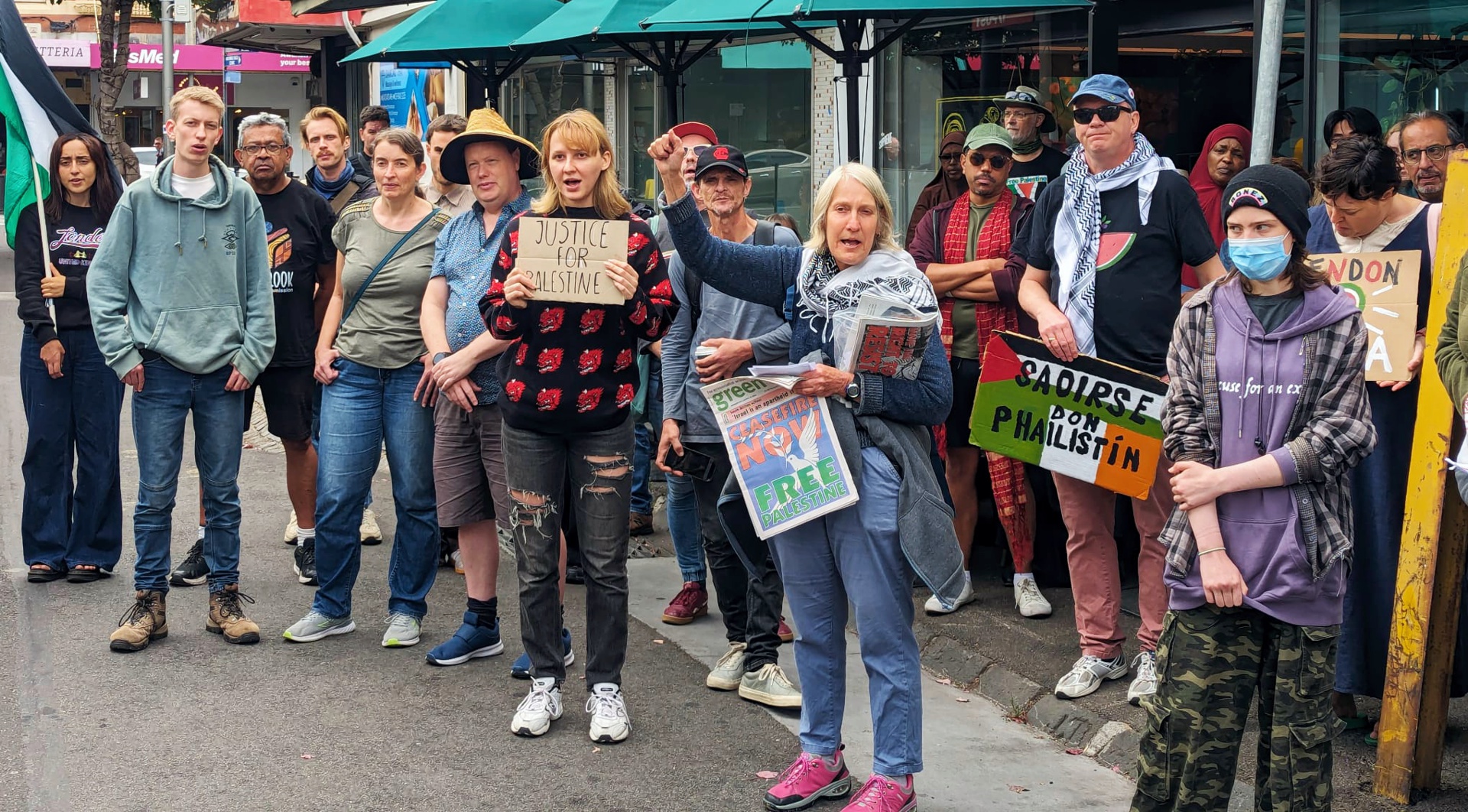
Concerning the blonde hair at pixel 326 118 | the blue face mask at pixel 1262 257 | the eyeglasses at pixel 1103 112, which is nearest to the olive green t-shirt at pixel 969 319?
the eyeglasses at pixel 1103 112

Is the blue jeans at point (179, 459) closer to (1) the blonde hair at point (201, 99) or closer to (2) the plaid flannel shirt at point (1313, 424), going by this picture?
(1) the blonde hair at point (201, 99)

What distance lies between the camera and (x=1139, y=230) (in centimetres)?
518

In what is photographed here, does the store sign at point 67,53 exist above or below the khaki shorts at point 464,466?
above

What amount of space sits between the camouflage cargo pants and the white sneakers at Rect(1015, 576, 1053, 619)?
251cm

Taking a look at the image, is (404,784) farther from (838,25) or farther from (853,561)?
(838,25)

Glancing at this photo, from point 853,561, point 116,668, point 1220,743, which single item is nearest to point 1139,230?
point 853,561

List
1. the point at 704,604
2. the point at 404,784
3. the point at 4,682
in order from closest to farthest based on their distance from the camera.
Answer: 1. the point at 404,784
2. the point at 4,682
3. the point at 704,604

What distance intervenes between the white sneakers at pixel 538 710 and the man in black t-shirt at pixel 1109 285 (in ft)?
5.82

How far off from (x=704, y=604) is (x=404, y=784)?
7.10 ft

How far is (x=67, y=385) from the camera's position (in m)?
7.05

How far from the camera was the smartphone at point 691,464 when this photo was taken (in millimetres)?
5199

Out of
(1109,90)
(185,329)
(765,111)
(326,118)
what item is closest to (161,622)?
(185,329)

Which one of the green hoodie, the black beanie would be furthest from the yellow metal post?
the green hoodie

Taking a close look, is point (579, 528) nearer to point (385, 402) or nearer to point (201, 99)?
point (385, 402)
